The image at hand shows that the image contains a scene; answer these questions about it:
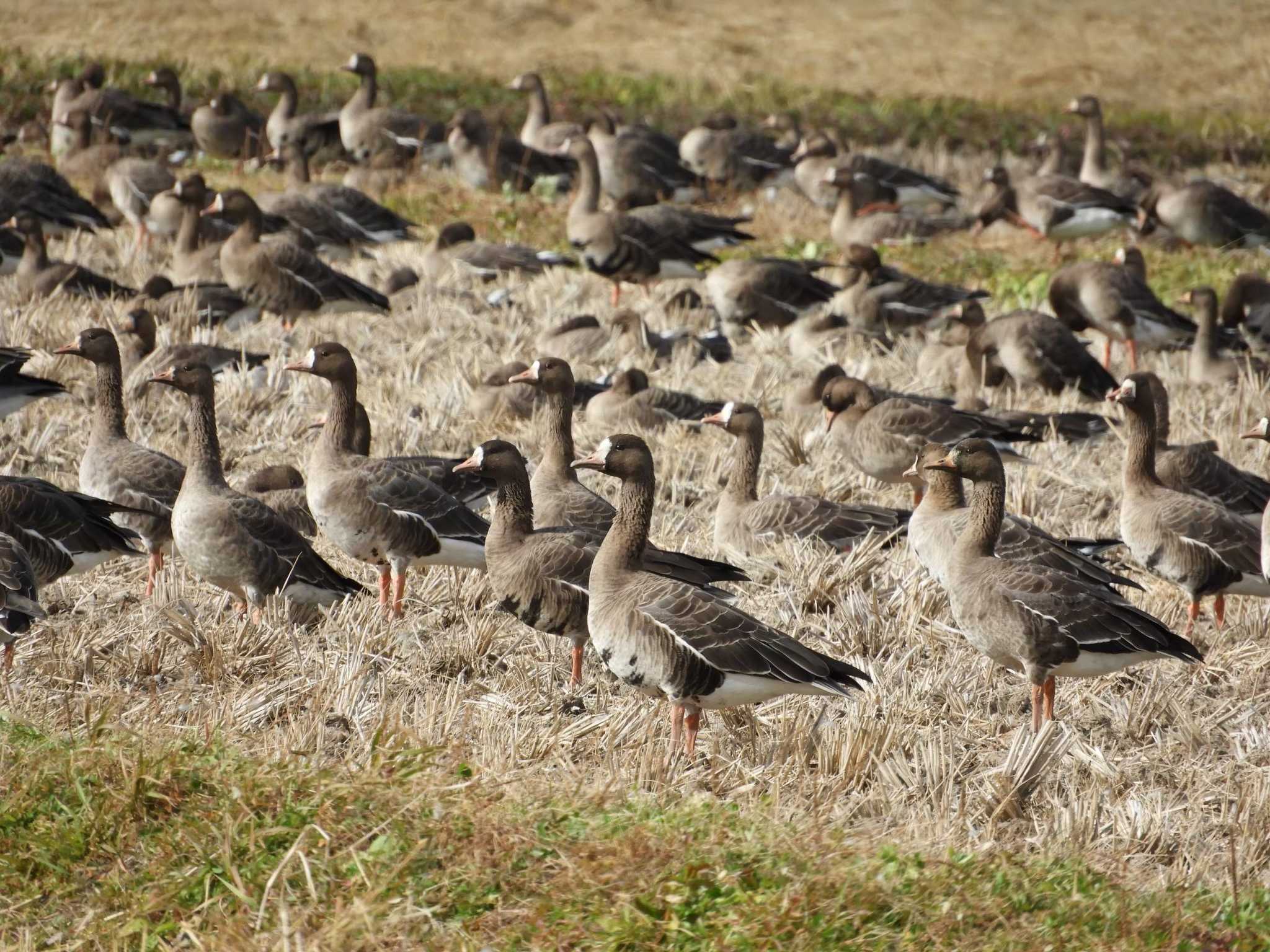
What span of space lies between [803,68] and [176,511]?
3047cm

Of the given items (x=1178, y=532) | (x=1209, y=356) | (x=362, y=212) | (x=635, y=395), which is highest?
(x=362, y=212)

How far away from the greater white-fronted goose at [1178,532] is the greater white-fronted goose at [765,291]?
680 cm

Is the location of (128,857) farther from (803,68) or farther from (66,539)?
(803,68)

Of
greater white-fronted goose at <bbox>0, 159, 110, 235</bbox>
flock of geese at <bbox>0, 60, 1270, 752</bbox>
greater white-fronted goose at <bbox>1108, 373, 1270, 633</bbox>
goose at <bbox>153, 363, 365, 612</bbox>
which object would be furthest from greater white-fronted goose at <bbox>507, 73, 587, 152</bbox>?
goose at <bbox>153, 363, 365, 612</bbox>

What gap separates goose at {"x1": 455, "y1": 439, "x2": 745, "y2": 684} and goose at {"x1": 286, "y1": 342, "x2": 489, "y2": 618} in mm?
916

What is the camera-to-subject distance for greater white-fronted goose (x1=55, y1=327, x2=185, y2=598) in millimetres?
9516

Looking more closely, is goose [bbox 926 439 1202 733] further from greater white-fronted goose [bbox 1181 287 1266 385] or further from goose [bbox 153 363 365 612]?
greater white-fronted goose [bbox 1181 287 1266 385]

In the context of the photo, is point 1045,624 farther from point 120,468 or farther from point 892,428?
point 120,468

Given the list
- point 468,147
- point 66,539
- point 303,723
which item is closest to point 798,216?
point 468,147

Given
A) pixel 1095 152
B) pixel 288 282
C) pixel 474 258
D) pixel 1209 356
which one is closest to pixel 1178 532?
pixel 1209 356

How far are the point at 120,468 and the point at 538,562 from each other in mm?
3174

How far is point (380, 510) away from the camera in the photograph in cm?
929

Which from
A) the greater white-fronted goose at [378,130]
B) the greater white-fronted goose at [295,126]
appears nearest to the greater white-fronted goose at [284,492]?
the greater white-fronted goose at [378,130]

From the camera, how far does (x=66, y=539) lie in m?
8.41
